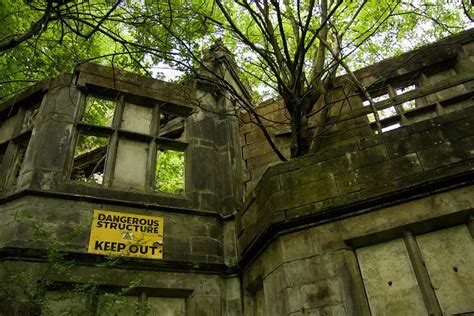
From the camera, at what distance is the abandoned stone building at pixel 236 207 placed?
11.2 ft

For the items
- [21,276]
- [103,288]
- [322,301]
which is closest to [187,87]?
[103,288]

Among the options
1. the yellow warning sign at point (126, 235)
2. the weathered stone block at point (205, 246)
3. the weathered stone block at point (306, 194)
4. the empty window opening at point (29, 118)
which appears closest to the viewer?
the weathered stone block at point (306, 194)

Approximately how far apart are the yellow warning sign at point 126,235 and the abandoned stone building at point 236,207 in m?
0.02

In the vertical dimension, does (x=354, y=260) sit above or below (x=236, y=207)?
below

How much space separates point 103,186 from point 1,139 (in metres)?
2.38

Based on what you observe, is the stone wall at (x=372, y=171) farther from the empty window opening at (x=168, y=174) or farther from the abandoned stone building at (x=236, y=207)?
the empty window opening at (x=168, y=174)

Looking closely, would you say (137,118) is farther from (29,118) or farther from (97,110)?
(97,110)

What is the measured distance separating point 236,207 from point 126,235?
1.68 meters

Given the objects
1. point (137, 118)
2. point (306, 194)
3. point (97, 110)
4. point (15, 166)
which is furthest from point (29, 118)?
point (306, 194)

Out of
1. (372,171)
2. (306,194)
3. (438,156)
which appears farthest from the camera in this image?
(306,194)

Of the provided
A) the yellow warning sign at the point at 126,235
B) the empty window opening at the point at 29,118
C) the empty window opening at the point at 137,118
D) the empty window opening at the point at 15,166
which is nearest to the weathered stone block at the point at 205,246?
the yellow warning sign at the point at 126,235

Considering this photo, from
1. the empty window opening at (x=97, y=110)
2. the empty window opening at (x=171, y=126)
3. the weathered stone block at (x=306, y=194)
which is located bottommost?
the weathered stone block at (x=306, y=194)

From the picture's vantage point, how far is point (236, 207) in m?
5.77

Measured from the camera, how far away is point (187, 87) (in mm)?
6691
